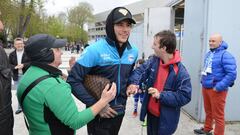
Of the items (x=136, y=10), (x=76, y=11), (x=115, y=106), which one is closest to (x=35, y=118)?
(x=115, y=106)

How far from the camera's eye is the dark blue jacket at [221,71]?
16.7 ft

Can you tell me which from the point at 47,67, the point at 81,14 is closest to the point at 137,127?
the point at 47,67

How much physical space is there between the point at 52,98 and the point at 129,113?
5434mm

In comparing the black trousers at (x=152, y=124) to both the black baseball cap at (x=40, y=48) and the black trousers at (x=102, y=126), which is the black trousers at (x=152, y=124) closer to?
the black trousers at (x=102, y=126)

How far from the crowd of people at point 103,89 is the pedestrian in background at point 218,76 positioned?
1870 millimetres

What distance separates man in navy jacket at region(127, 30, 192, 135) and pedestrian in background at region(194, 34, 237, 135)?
74.7 inches

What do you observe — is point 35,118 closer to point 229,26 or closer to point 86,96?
point 86,96

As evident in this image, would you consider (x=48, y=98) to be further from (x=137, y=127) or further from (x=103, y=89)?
(x=137, y=127)

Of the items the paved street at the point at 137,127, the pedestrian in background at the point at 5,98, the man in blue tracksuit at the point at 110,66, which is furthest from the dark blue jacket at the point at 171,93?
the paved street at the point at 137,127

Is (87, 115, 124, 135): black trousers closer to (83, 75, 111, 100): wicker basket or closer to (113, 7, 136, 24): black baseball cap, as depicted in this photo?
(83, 75, 111, 100): wicker basket

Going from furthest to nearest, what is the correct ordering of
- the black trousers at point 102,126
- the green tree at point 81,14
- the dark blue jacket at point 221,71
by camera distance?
the green tree at point 81,14 < the dark blue jacket at point 221,71 < the black trousers at point 102,126

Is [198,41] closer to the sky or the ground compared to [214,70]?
closer to the sky

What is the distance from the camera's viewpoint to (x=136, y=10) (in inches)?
2520

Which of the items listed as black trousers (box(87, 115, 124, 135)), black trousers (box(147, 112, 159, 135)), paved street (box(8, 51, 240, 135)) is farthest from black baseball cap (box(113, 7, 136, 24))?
paved street (box(8, 51, 240, 135))
